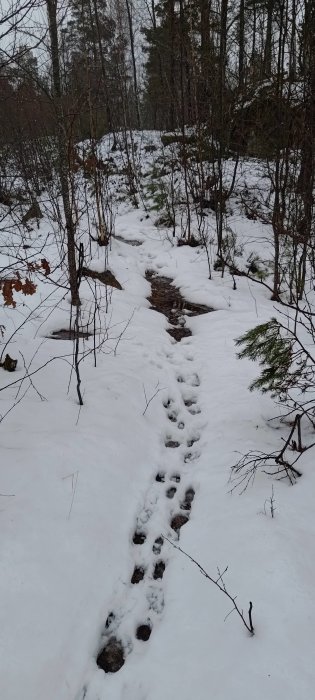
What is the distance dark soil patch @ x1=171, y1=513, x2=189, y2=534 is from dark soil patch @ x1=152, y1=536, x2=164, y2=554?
133 mm

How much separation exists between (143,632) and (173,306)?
5.08 m

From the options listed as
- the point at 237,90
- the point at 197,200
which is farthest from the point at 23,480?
the point at 237,90

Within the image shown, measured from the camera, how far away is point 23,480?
248 cm

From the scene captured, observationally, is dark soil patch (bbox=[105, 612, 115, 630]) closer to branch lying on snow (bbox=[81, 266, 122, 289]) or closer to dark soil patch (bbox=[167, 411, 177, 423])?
dark soil patch (bbox=[167, 411, 177, 423])

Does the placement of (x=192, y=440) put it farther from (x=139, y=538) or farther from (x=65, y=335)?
(x=65, y=335)

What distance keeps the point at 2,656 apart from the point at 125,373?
266 cm

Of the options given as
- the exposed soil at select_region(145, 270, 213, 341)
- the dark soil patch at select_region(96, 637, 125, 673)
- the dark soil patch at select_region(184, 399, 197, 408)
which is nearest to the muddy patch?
the exposed soil at select_region(145, 270, 213, 341)

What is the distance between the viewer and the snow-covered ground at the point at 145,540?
174 centimetres

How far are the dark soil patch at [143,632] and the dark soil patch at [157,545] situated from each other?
1.49ft

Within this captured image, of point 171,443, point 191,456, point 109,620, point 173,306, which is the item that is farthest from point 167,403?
point 173,306

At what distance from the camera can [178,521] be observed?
273 centimetres

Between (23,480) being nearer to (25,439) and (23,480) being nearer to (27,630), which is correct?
(25,439)

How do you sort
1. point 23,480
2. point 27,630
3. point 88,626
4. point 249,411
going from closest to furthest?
point 27,630, point 88,626, point 23,480, point 249,411

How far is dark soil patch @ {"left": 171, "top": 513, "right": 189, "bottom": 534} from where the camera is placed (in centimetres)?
268
